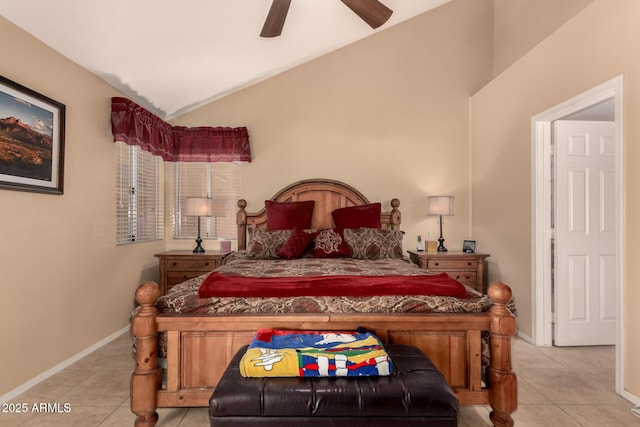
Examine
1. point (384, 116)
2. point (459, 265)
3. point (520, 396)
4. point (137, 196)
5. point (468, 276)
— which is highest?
point (384, 116)

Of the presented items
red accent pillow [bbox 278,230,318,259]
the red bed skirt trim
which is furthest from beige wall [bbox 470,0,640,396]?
red accent pillow [bbox 278,230,318,259]

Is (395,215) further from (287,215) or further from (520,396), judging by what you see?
(520,396)

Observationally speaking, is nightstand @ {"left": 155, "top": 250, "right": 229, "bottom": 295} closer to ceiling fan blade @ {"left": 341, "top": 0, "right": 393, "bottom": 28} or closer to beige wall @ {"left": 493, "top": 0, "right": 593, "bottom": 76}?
ceiling fan blade @ {"left": 341, "top": 0, "right": 393, "bottom": 28}

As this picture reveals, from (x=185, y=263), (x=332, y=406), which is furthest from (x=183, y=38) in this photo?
(x=332, y=406)

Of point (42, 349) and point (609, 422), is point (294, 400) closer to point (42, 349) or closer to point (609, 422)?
point (609, 422)

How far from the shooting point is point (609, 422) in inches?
80.8

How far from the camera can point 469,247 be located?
4.14m

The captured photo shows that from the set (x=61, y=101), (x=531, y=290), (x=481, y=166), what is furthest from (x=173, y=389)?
(x=481, y=166)

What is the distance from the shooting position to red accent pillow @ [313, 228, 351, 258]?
349 cm

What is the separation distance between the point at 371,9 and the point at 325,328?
2.06m

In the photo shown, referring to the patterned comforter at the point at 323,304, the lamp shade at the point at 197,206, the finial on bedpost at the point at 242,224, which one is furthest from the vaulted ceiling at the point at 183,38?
the patterned comforter at the point at 323,304

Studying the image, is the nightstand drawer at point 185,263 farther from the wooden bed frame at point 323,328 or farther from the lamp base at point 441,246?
the lamp base at point 441,246

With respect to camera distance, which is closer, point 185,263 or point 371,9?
point 371,9

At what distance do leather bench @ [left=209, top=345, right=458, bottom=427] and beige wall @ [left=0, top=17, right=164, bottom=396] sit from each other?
1.79m
